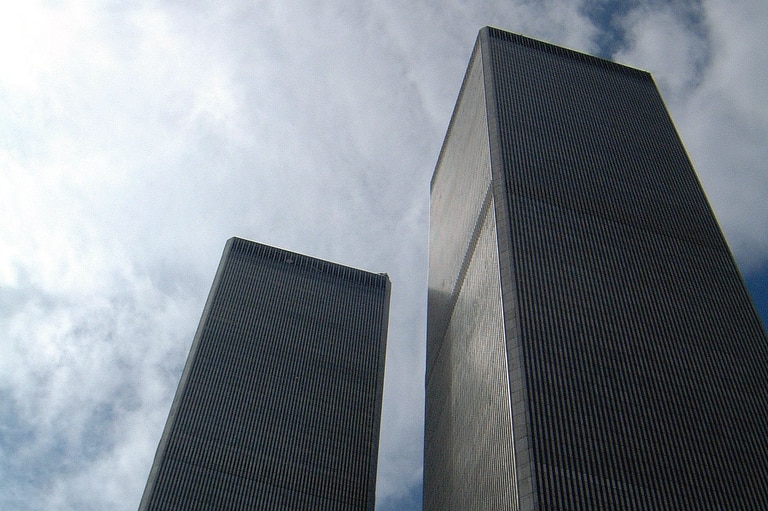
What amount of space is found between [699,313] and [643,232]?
1088 cm

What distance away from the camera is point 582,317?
62.9 m

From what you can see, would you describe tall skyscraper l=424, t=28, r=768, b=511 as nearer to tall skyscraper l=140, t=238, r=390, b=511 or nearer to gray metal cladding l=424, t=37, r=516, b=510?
gray metal cladding l=424, t=37, r=516, b=510

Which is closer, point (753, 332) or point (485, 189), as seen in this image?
point (753, 332)

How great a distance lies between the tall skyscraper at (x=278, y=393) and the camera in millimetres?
84125

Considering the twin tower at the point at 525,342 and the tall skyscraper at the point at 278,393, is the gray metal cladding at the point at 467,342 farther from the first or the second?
the tall skyscraper at the point at 278,393

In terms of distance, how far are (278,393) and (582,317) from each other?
47.0m

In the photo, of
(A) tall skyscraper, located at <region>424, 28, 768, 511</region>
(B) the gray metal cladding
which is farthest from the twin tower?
(B) the gray metal cladding

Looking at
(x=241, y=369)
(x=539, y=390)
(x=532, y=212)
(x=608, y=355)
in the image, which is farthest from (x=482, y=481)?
(x=241, y=369)

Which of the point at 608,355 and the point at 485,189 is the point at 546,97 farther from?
the point at 608,355

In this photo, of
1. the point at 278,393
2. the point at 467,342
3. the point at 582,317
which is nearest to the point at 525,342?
the point at 582,317

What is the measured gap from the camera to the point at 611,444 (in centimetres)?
5447

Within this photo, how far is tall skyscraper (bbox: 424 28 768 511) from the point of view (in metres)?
54.2

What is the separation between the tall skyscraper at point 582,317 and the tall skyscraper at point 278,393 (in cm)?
1107

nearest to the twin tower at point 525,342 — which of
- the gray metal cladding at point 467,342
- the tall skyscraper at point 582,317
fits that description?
the tall skyscraper at point 582,317
